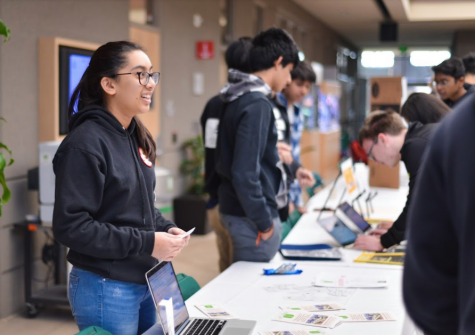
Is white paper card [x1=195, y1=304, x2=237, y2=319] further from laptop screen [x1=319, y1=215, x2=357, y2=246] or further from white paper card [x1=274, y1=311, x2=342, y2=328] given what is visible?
laptop screen [x1=319, y1=215, x2=357, y2=246]

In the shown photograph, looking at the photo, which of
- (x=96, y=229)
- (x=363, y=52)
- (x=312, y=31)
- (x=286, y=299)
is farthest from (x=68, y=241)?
(x=363, y=52)

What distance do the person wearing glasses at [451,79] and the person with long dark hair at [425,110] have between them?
1828mm

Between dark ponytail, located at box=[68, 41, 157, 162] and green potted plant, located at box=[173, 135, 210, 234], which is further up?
dark ponytail, located at box=[68, 41, 157, 162]

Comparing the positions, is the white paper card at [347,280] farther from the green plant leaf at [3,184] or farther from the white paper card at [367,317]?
the green plant leaf at [3,184]

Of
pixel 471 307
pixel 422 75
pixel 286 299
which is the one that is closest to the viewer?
pixel 471 307

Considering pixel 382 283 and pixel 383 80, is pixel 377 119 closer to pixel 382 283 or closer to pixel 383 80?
pixel 382 283

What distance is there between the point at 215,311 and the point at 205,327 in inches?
7.8

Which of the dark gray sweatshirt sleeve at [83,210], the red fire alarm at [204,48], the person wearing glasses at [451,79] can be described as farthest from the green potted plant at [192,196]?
the dark gray sweatshirt sleeve at [83,210]

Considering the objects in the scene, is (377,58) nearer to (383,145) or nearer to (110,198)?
(383,145)

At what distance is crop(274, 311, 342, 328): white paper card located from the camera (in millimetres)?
2029

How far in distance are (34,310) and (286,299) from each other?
8.07 ft

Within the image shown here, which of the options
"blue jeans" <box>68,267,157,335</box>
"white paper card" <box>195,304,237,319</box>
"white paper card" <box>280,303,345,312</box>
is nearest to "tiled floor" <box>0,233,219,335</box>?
"white paper card" <box>195,304,237,319</box>

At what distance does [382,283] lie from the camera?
2504mm

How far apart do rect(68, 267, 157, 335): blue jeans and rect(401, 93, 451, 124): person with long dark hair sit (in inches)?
72.5
